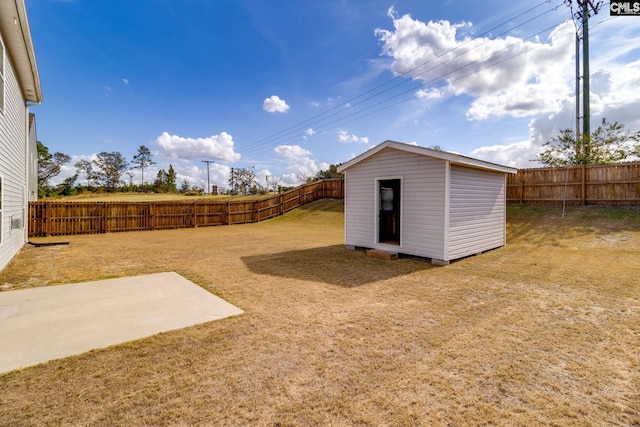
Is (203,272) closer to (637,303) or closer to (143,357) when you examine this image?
(143,357)

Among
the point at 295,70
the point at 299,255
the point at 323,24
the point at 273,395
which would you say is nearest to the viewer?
the point at 273,395

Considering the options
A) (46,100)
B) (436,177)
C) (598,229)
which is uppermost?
(46,100)

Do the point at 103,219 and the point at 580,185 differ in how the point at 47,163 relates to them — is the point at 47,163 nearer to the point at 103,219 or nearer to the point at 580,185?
the point at 103,219

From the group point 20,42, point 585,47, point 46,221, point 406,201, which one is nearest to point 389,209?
point 406,201

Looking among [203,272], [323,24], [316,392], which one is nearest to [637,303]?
[316,392]

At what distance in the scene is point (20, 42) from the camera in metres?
6.00

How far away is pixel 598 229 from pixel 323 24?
14248 millimetres

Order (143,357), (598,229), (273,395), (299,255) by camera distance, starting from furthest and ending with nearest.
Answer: (598,229) < (299,255) < (143,357) < (273,395)

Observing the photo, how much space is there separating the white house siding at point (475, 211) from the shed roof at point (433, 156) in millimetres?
202

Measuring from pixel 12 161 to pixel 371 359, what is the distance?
916cm

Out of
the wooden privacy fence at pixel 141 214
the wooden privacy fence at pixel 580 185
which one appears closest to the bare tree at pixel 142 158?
the wooden privacy fence at pixel 141 214

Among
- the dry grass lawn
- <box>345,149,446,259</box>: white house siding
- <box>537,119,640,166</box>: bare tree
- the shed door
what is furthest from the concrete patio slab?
<box>537,119,640,166</box>: bare tree

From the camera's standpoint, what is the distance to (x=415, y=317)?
11.4 ft

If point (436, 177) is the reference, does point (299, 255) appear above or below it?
below
